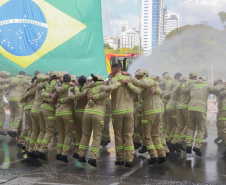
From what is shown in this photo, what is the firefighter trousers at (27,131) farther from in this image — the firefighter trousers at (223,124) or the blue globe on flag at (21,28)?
the firefighter trousers at (223,124)

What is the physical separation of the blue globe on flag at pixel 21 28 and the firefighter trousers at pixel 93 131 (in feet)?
19.6

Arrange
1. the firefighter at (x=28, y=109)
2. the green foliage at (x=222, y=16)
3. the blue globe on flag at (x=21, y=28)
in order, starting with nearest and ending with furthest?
the firefighter at (x=28, y=109) → the blue globe on flag at (x=21, y=28) → the green foliage at (x=222, y=16)

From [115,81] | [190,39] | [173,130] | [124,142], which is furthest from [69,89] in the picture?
[190,39]

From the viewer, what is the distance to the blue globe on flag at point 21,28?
11844mm

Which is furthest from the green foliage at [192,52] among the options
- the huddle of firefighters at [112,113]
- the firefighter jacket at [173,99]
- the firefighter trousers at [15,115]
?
the firefighter trousers at [15,115]

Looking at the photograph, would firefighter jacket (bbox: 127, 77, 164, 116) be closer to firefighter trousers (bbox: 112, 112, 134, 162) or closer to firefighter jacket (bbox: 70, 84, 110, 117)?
firefighter trousers (bbox: 112, 112, 134, 162)

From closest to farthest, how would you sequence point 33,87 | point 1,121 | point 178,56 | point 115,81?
point 115,81
point 33,87
point 1,121
point 178,56

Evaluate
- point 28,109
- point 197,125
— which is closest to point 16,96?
point 28,109

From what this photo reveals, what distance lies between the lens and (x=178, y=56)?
23219 mm

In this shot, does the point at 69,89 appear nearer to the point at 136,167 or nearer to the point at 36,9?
the point at 136,167

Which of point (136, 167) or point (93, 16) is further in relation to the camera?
point (93, 16)

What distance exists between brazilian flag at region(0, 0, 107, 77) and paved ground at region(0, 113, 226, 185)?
174 inches

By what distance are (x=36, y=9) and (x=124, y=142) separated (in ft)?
Answer: 22.6

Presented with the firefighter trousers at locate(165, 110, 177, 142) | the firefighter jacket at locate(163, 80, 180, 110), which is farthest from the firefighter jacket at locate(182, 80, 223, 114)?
the firefighter trousers at locate(165, 110, 177, 142)
